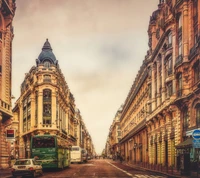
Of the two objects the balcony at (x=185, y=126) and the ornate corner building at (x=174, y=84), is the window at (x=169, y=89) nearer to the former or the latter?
the ornate corner building at (x=174, y=84)

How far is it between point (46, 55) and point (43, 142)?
6237 cm

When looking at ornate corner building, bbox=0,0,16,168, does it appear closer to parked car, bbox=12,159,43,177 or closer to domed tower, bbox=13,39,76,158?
parked car, bbox=12,159,43,177

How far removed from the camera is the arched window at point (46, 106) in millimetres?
96875

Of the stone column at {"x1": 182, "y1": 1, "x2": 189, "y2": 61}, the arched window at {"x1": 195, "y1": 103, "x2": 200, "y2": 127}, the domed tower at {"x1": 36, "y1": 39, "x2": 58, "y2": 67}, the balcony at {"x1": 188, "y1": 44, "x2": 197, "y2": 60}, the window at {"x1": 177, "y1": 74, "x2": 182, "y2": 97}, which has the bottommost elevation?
the arched window at {"x1": 195, "y1": 103, "x2": 200, "y2": 127}

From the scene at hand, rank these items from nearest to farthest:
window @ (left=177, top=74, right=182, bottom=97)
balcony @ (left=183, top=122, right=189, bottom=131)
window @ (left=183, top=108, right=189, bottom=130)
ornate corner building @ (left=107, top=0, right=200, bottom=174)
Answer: ornate corner building @ (left=107, top=0, right=200, bottom=174) → balcony @ (left=183, top=122, right=189, bottom=131) → window @ (left=183, top=108, right=189, bottom=130) → window @ (left=177, top=74, right=182, bottom=97)

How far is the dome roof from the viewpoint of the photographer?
102375 millimetres

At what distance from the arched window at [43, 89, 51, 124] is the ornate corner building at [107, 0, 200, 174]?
31.8 meters

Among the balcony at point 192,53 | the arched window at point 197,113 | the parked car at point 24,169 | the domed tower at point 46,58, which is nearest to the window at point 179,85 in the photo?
the balcony at point 192,53

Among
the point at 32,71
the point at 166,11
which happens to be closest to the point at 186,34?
the point at 166,11

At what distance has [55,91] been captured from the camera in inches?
3866

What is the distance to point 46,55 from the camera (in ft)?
338

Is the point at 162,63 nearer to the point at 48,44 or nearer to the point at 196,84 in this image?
the point at 196,84

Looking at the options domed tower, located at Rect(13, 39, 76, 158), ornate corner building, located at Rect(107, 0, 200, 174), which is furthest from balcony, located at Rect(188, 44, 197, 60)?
domed tower, located at Rect(13, 39, 76, 158)

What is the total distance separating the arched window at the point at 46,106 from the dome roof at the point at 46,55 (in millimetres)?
9246
